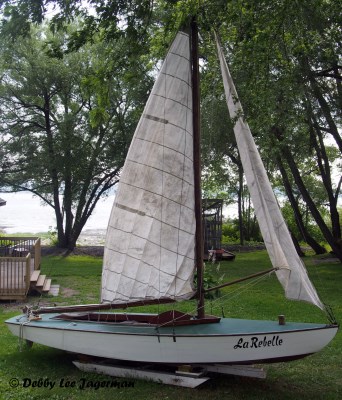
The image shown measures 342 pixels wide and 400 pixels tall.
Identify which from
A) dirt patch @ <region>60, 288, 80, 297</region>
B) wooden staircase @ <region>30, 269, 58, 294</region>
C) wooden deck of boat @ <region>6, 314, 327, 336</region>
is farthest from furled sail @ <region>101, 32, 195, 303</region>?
wooden staircase @ <region>30, 269, 58, 294</region>

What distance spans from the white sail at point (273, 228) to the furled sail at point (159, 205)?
96 centimetres

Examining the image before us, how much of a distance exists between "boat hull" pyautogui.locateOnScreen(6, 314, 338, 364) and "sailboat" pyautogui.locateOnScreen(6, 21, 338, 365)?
0.02 m

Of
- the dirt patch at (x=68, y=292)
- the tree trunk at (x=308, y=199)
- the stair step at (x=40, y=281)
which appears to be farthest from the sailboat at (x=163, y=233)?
the tree trunk at (x=308, y=199)

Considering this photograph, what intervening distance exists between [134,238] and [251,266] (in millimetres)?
16093

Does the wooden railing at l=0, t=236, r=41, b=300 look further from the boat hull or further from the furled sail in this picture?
the furled sail

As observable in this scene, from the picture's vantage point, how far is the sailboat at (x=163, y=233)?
7.89 m

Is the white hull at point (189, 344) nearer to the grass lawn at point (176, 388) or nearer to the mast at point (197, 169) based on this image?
the grass lawn at point (176, 388)

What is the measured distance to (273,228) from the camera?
24.6ft

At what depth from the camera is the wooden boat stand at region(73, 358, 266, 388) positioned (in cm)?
774

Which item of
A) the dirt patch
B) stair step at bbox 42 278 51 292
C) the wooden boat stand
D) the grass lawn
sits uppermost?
stair step at bbox 42 278 51 292

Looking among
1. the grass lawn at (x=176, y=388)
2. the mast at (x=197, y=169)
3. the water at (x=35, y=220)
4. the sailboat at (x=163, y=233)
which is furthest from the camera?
the water at (x=35, y=220)

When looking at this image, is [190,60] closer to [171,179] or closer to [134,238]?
[171,179]

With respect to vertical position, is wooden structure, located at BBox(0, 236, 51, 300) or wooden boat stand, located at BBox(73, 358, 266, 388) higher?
wooden structure, located at BBox(0, 236, 51, 300)

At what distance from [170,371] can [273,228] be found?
9.76 ft
